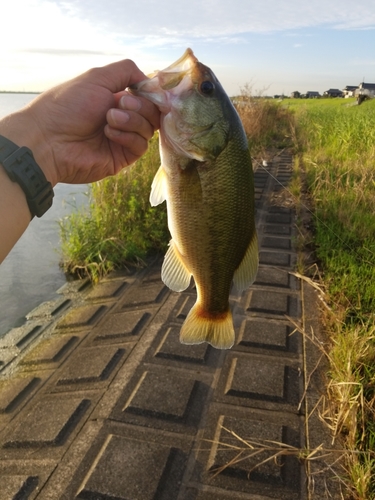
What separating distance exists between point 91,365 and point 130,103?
8.00 ft

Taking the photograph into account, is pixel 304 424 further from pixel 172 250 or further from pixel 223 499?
pixel 172 250

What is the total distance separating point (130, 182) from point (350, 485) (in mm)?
4916

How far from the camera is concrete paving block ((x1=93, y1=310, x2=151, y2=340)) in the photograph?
13.5 feet

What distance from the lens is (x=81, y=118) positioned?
2.33 metres

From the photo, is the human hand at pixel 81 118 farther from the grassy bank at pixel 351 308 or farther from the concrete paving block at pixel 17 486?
the grassy bank at pixel 351 308

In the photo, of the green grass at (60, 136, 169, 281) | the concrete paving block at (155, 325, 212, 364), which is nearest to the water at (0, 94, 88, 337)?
the green grass at (60, 136, 169, 281)

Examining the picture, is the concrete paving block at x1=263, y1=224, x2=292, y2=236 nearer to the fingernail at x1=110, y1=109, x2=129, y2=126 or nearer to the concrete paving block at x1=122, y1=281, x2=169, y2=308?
the concrete paving block at x1=122, y1=281, x2=169, y2=308

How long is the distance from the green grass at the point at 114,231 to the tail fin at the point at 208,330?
3.42 m

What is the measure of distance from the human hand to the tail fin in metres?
1.00

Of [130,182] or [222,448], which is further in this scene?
[130,182]

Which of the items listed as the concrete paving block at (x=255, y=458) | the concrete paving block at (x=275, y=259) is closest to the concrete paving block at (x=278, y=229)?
the concrete paving block at (x=275, y=259)

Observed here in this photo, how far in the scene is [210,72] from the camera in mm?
1924

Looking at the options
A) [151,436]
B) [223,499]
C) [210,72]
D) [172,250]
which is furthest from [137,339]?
[210,72]

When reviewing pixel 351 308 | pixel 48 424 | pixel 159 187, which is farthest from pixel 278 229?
pixel 159 187
